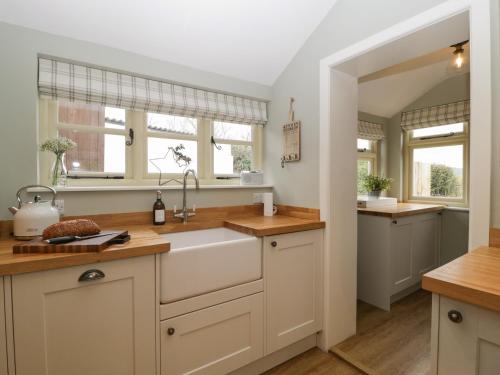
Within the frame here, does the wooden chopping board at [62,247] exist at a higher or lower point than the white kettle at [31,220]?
lower

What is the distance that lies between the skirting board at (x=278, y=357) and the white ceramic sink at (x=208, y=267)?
0.56 meters

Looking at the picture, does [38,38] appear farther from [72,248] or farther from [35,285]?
[35,285]

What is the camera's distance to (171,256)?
53.3 inches

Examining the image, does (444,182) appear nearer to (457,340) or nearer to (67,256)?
(457,340)

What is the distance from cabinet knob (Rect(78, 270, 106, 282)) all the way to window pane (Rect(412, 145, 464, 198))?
3.78m

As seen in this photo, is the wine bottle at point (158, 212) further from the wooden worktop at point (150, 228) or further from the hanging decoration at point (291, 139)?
the hanging decoration at point (291, 139)

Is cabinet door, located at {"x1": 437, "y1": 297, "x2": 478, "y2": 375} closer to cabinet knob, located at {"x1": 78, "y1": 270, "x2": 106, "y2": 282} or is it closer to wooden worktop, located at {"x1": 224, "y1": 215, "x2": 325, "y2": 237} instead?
wooden worktop, located at {"x1": 224, "y1": 215, "x2": 325, "y2": 237}

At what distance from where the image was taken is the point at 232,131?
97.5 inches

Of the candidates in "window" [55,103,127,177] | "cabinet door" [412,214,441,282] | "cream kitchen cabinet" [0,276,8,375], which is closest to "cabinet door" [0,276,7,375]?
"cream kitchen cabinet" [0,276,8,375]

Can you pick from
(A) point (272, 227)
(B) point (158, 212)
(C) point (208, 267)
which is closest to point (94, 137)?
(B) point (158, 212)

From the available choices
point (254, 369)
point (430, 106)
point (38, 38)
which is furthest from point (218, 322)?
point (430, 106)

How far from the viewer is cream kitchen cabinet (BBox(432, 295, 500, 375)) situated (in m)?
0.73

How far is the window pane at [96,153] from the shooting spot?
182cm

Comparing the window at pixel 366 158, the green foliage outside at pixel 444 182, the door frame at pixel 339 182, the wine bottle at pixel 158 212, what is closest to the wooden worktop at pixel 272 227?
the door frame at pixel 339 182
